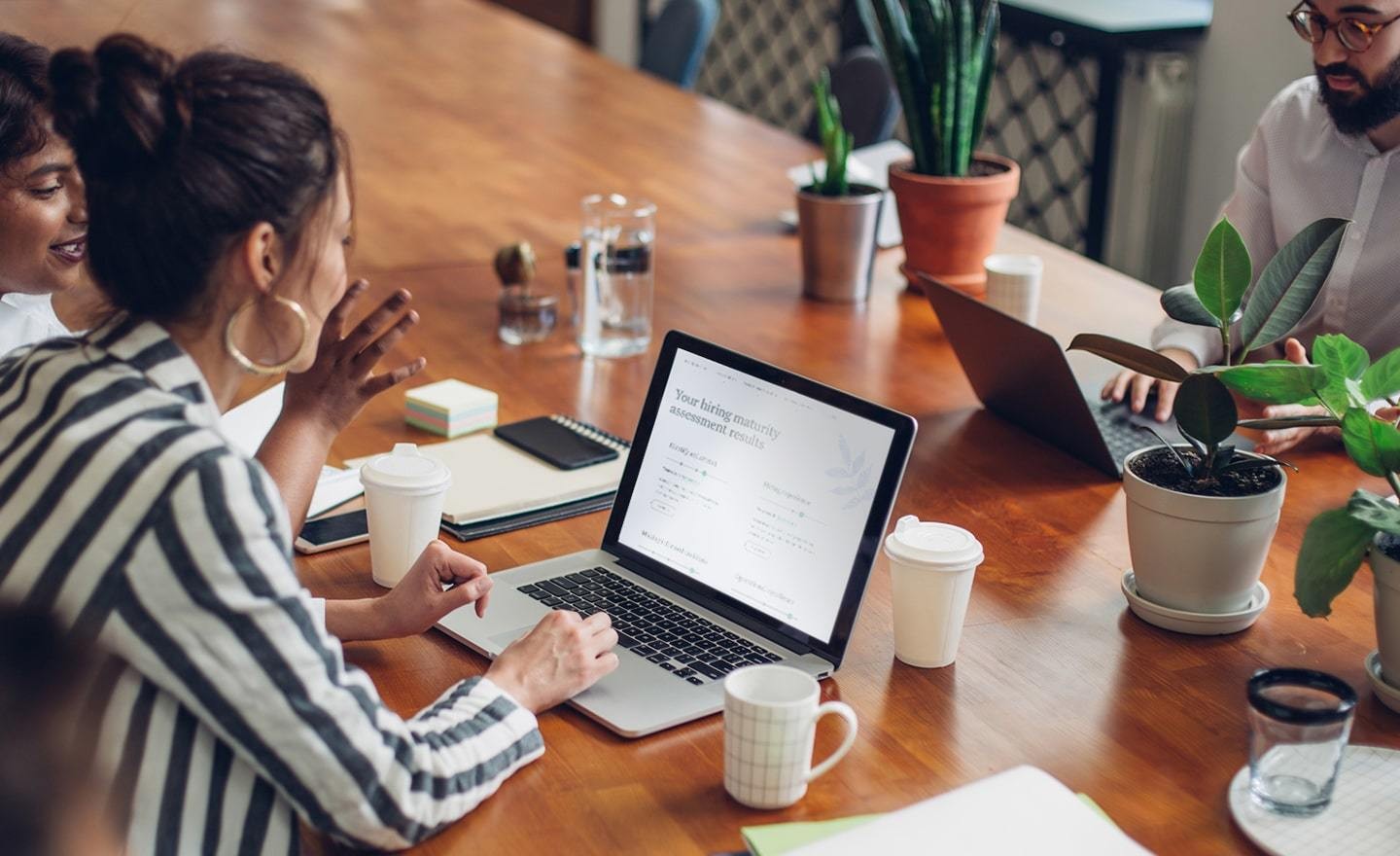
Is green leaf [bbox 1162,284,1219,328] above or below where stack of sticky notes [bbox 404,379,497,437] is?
above

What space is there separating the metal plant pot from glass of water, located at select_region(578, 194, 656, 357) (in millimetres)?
304

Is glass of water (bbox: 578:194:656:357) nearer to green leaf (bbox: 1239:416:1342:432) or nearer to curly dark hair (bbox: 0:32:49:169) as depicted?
curly dark hair (bbox: 0:32:49:169)

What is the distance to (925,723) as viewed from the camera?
1.29 meters

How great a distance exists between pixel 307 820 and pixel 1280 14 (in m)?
3.12

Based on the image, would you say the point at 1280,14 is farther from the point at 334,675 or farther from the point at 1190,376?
the point at 334,675

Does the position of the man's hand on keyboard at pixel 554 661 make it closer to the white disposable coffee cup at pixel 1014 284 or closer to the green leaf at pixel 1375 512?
the green leaf at pixel 1375 512

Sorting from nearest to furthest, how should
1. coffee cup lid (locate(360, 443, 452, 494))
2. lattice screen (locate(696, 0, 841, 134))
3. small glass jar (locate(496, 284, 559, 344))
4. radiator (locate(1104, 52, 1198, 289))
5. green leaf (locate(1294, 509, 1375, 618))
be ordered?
green leaf (locate(1294, 509, 1375, 618)) → coffee cup lid (locate(360, 443, 452, 494)) → small glass jar (locate(496, 284, 559, 344)) → radiator (locate(1104, 52, 1198, 289)) → lattice screen (locate(696, 0, 841, 134))

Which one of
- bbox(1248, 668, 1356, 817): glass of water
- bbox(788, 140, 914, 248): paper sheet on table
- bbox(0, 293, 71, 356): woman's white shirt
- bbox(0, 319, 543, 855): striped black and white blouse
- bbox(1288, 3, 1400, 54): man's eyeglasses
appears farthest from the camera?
bbox(788, 140, 914, 248): paper sheet on table

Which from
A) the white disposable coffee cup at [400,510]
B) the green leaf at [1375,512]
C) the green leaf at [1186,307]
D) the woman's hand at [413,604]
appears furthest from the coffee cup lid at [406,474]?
the green leaf at [1375,512]

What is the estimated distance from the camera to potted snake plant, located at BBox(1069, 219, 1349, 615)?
1386 millimetres

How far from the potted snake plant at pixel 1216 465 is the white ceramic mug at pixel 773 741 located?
42 cm

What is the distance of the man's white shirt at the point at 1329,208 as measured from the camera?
2.12 meters

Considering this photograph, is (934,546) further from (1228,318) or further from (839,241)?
(839,241)

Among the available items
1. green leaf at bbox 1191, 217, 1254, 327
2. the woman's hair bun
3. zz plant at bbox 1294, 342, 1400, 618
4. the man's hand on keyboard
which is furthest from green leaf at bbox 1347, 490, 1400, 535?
the woman's hair bun
